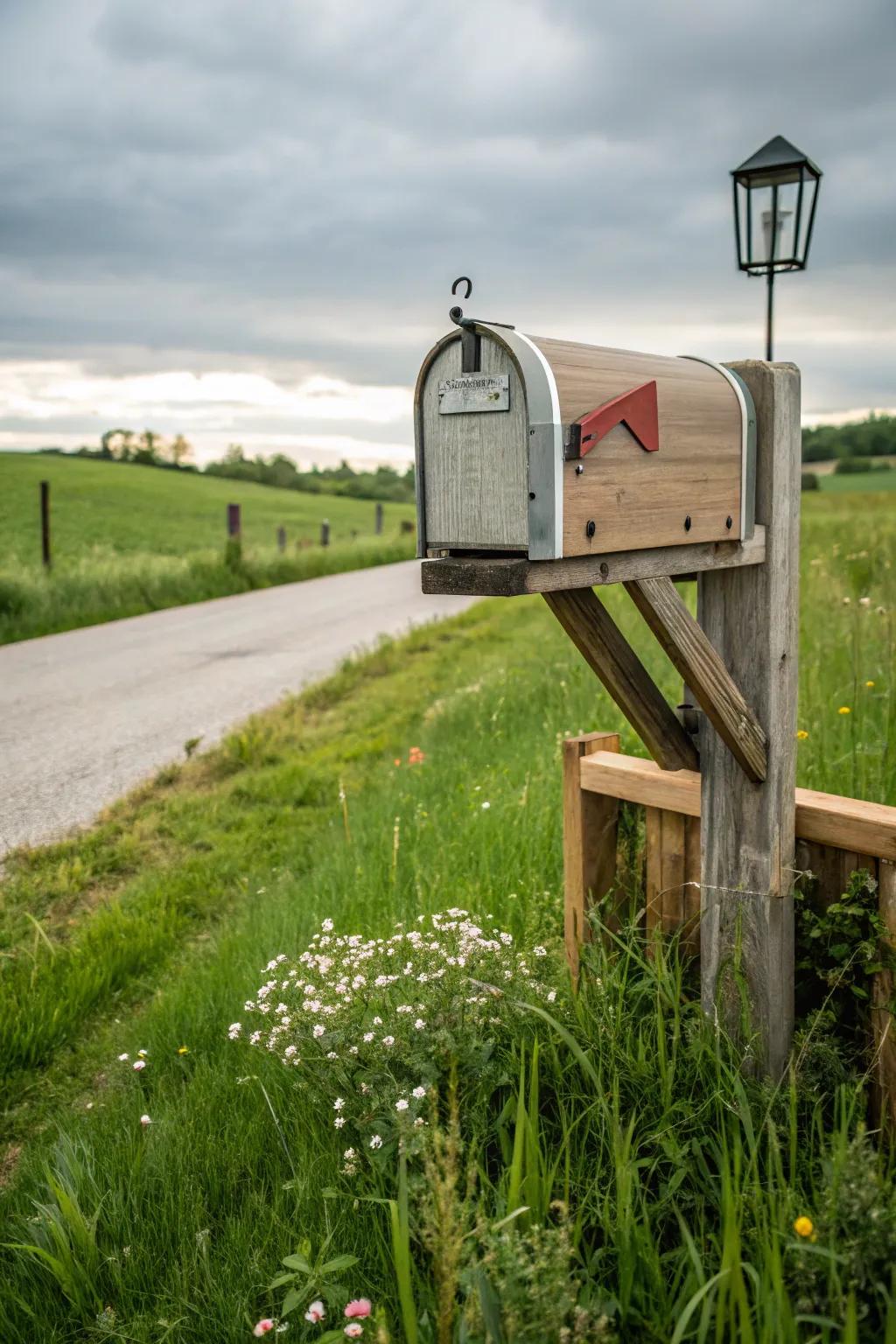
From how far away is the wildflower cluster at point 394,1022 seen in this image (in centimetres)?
232

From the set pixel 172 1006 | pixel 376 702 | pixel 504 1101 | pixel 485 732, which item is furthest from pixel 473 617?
pixel 504 1101

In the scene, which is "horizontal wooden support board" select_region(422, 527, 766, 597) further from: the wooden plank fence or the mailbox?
the wooden plank fence

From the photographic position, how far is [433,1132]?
2.06m

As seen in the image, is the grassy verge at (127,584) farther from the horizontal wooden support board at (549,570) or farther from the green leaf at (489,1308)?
the green leaf at (489,1308)

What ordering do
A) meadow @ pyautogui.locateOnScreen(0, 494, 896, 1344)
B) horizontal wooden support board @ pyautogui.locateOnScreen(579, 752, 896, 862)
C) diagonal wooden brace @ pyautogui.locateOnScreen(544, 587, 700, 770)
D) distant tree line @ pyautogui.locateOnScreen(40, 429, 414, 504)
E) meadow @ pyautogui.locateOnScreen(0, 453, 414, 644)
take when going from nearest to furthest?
meadow @ pyautogui.locateOnScreen(0, 494, 896, 1344) → diagonal wooden brace @ pyautogui.locateOnScreen(544, 587, 700, 770) → horizontal wooden support board @ pyautogui.locateOnScreen(579, 752, 896, 862) → meadow @ pyautogui.locateOnScreen(0, 453, 414, 644) → distant tree line @ pyautogui.locateOnScreen(40, 429, 414, 504)

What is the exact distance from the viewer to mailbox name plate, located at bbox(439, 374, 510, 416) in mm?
1866

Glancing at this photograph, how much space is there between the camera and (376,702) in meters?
8.32

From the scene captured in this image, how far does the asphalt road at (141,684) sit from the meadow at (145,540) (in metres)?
0.67

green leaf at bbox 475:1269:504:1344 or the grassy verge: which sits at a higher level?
the grassy verge

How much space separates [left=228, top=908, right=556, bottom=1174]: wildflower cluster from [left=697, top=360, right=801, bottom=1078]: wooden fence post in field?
19.4 inches

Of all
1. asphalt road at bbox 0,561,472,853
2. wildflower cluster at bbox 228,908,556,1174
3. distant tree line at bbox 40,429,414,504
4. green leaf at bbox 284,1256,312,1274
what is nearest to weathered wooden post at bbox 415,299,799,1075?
wildflower cluster at bbox 228,908,556,1174

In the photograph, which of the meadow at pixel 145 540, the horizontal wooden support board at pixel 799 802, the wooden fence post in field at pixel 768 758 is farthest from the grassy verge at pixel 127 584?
the wooden fence post in field at pixel 768 758

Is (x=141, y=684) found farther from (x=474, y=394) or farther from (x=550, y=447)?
(x=550, y=447)

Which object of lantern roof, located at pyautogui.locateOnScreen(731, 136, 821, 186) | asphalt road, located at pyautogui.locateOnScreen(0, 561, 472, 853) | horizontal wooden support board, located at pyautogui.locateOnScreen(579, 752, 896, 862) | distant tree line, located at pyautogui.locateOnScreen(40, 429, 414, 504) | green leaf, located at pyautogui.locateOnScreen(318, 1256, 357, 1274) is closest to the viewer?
green leaf, located at pyautogui.locateOnScreen(318, 1256, 357, 1274)
